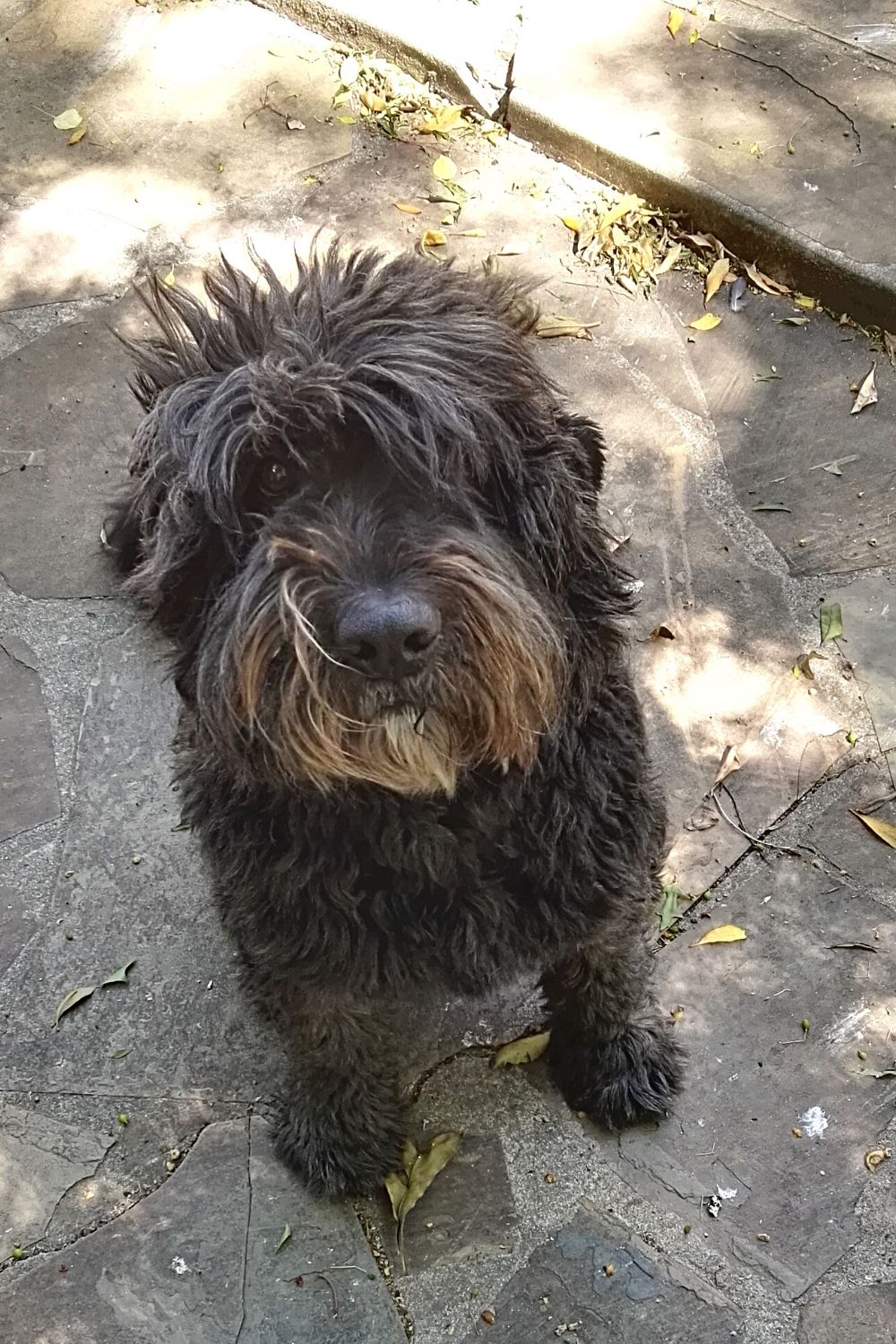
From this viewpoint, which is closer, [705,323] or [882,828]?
[882,828]

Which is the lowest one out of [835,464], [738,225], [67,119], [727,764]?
[727,764]

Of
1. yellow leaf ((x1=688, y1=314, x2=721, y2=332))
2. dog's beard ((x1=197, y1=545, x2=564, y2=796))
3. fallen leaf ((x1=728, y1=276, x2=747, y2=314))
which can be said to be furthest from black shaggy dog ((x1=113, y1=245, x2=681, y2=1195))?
fallen leaf ((x1=728, y1=276, x2=747, y2=314))

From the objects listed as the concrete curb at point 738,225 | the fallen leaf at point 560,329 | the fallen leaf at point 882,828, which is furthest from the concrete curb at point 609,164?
the fallen leaf at point 882,828

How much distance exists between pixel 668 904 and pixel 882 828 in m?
0.59

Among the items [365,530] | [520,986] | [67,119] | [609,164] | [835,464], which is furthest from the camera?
[67,119]

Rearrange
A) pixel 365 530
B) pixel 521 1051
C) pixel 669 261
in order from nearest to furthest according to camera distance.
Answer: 1. pixel 365 530
2. pixel 521 1051
3. pixel 669 261

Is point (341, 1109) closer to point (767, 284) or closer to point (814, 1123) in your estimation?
point (814, 1123)

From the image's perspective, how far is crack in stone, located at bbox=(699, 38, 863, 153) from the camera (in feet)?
15.5

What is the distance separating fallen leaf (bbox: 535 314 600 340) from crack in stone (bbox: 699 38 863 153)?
126 centimetres

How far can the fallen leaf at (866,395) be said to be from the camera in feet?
13.7

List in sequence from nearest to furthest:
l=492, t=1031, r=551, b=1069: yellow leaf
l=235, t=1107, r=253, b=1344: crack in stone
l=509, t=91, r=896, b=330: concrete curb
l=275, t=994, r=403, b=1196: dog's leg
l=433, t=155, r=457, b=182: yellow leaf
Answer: l=235, t=1107, r=253, b=1344: crack in stone → l=275, t=994, r=403, b=1196: dog's leg → l=492, t=1031, r=551, b=1069: yellow leaf → l=509, t=91, r=896, b=330: concrete curb → l=433, t=155, r=457, b=182: yellow leaf

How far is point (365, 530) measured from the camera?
7.18 ft

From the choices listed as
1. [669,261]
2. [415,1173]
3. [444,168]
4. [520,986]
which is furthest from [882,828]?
[444,168]

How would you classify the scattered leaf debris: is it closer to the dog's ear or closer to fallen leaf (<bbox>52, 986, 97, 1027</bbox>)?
fallen leaf (<bbox>52, 986, 97, 1027</bbox>)
